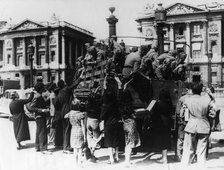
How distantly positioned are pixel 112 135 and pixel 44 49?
47.6m

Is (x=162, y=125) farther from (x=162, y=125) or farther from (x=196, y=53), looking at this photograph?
(x=196, y=53)

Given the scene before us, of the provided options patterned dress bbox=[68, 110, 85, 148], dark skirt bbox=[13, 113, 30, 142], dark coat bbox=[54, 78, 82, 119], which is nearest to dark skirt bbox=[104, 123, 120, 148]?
patterned dress bbox=[68, 110, 85, 148]

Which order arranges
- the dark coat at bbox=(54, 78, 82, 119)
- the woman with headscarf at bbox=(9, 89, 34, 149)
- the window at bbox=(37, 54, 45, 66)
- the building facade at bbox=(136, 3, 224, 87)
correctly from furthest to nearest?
1. the window at bbox=(37, 54, 45, 66)
2. the building facade at bbox=(136, 3, 224, 87)
3. the woman with headscarf at bbox=(9, 89, 34, 149)
4. the dark coat at bbox=(54, 78, 82, 119)

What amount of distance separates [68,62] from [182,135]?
4458cm

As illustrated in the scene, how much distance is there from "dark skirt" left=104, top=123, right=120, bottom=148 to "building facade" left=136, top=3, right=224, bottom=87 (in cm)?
3842

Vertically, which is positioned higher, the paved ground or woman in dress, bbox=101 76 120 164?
woman in dress, bbox=101 76 120 164

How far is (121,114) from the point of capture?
6.37 m

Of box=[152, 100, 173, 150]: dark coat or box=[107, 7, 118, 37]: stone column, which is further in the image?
box=[107, 7, 118, 37]: stone column

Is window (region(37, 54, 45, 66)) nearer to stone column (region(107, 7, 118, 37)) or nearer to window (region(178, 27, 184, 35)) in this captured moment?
window (region(178, 27, 184, 35))

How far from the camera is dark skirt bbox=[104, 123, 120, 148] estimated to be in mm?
Result: 6324

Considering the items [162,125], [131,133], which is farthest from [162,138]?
[131,133]

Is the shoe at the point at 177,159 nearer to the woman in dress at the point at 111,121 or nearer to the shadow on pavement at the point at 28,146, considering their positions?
the woman in dress at the point at 111,121

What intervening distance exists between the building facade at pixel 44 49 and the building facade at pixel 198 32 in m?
9.92

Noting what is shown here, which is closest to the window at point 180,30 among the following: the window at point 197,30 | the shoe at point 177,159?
the window at point 197,30
